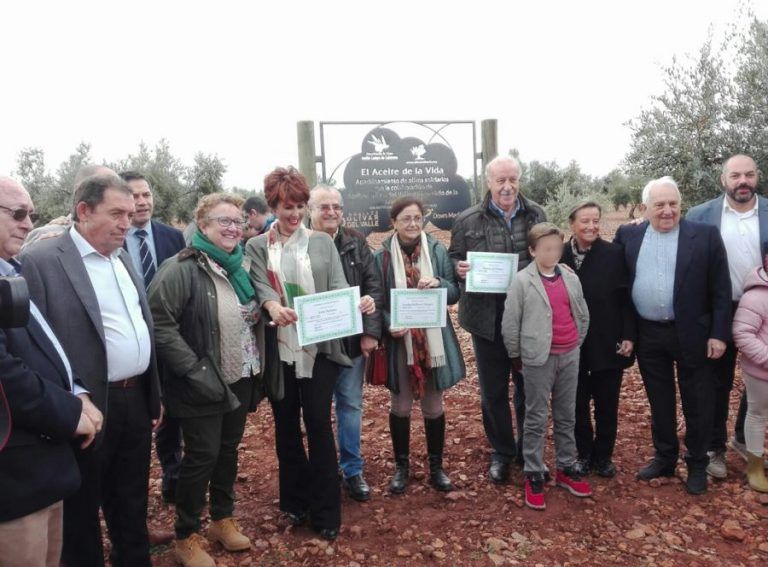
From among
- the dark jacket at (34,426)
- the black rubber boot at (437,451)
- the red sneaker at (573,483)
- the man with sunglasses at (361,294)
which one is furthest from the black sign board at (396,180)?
the dark jacket at (34,426)

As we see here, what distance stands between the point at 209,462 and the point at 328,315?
1.15 meters

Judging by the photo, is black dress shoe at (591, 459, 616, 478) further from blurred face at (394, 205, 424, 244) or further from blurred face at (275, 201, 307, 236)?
blurred face at (275, 201, 307, 236)

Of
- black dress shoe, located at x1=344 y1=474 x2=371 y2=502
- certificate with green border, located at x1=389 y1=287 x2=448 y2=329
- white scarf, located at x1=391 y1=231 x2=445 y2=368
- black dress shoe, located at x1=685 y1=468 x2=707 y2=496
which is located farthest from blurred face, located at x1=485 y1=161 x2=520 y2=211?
black dress shoe, located at x1=685 y1=468 x2=707 y2=496

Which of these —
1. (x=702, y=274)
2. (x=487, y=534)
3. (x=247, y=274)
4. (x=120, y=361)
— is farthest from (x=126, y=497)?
(x=702, y=274)

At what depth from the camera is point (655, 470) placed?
15.5ft

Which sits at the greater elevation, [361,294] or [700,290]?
[361,294]

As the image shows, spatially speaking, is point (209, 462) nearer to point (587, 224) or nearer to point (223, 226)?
point (223, 226)

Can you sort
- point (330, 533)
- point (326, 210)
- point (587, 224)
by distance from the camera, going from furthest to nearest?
point (587, 224)
point (326, 210)
point (330, 533)

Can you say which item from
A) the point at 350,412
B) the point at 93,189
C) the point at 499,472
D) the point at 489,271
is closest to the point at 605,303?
the point at 489,271

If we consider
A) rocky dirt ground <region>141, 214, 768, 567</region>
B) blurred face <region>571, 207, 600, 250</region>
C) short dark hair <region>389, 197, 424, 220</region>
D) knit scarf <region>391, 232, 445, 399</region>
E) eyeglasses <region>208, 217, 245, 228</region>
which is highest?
short dark hair <region>389, 197, 424, 220</region>

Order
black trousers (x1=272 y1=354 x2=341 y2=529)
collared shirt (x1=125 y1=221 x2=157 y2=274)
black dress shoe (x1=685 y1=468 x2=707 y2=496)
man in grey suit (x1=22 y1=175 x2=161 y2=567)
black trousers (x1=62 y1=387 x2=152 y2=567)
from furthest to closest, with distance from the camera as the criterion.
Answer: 1. black dress shoe (x1=685 y1=468 x2=707 y2=496)
2. collared shirt (x1=125 y1=221 x2=157 y2=274)
3. black trousers (x1=272 y1=354 x2=341 y2=529)
4. black trousers (x1=62 y1=387 x2=152 y2=567)
5. man in grey suit (x1=22 y1=175 x2=161 y2=567)

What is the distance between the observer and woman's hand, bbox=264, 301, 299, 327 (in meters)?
3.53

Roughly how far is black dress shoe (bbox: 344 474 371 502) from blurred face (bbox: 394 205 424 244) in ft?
6.38

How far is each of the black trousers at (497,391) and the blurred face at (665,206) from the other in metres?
1.51
